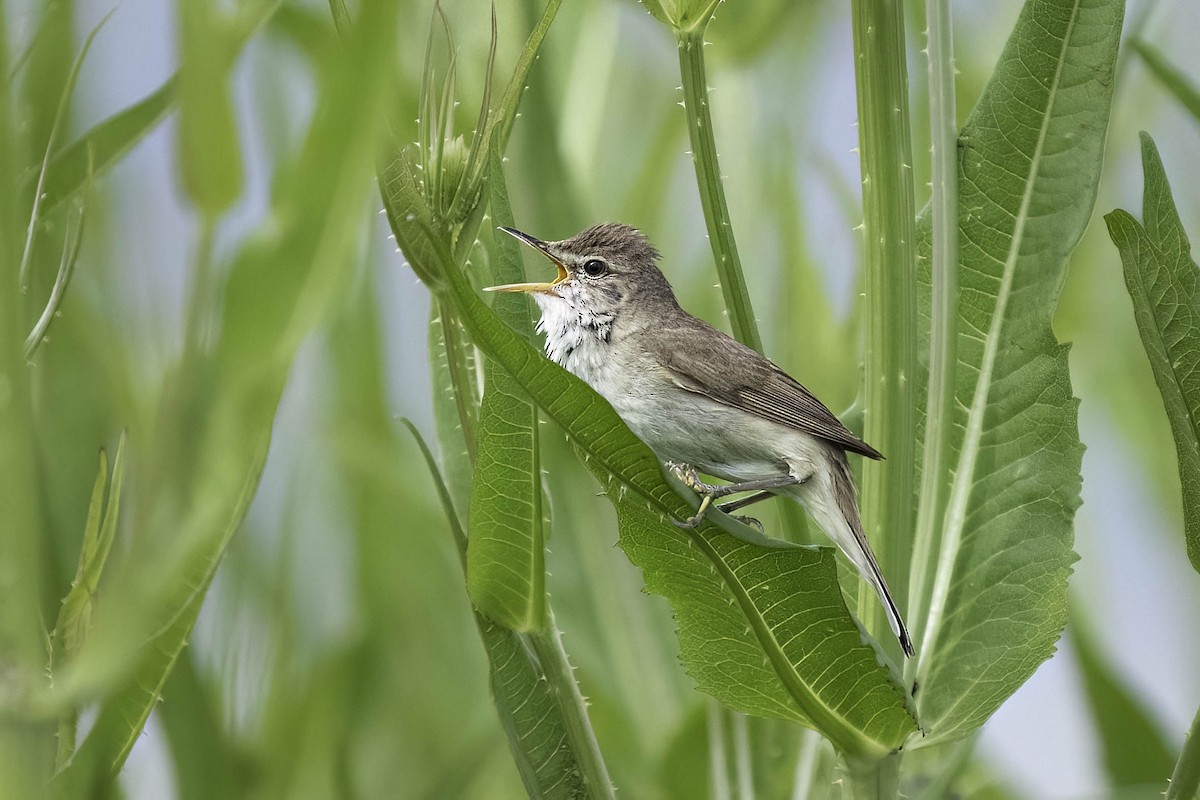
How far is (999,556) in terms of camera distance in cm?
81

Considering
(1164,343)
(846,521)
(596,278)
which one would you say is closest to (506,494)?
(846,521)

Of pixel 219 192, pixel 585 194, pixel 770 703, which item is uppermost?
pixel 585 194

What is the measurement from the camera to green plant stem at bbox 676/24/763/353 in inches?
29.6

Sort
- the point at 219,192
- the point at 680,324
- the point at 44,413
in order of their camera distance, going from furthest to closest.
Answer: the point at 680,324
the point at 44,413
the point at 219,192

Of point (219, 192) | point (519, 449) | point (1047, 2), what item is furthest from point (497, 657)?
point (1047, 2)

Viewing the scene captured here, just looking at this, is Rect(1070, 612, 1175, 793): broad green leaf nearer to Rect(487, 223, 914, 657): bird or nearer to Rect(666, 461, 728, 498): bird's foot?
Rect(487, 223, 914, 657): bird

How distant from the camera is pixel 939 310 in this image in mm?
762

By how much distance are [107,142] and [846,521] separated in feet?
1.87

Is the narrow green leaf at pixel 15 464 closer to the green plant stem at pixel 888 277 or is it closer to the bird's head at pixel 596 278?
the green plant stem at pixel 888 277

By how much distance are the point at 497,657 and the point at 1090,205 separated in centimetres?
49

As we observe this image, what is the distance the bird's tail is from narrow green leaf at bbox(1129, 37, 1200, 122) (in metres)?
0.39

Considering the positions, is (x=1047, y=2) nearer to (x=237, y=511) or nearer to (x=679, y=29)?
(x=679, y=29)

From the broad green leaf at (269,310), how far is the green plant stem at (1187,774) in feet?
2.01

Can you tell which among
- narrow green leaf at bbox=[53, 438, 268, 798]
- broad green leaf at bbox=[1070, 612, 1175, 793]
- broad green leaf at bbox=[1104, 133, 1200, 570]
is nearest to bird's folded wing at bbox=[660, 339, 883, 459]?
broad green leaf at bbox=[1104, 133, 1200, 570]
